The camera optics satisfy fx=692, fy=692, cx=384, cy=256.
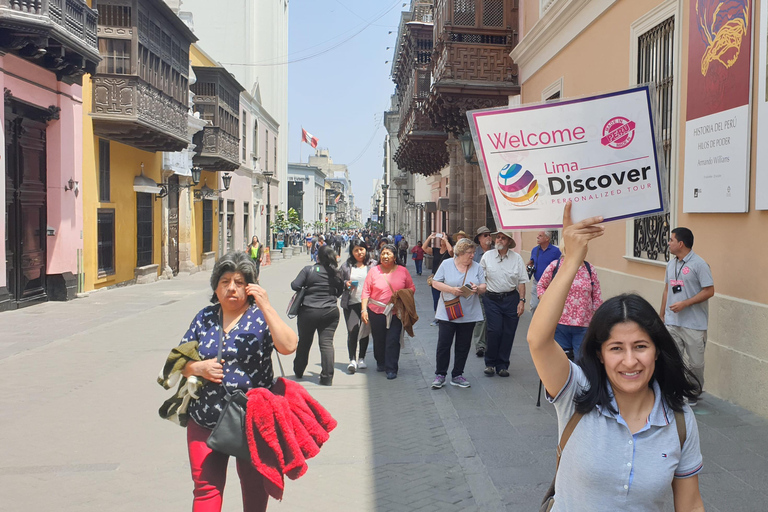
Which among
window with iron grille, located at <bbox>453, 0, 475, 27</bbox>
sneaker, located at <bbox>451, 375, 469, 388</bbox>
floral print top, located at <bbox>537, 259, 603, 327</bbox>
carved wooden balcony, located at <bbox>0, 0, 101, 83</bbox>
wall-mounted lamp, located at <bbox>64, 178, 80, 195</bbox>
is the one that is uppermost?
window with iron grille, located at <bbox>453, 0, 475, 27</bbox>

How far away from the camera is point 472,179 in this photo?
1995 cm

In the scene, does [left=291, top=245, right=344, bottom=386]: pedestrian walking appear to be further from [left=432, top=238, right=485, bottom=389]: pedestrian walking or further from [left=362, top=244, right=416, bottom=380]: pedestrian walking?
[left=432, top=238, right=485, bottom=389]: pedestrian walking

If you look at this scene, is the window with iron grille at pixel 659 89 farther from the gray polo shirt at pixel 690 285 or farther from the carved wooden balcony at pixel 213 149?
the carved wooden balcony at pixel 213 149

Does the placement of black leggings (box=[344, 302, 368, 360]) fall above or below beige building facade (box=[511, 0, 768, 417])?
below

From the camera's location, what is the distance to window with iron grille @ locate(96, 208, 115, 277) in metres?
19.3

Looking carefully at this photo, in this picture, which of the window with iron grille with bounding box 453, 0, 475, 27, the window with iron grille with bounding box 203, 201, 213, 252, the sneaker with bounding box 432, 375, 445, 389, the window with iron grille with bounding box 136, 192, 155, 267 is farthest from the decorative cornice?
the window with iron grille with bounding box 203, 201, 213, 252

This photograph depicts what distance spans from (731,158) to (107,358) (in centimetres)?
815

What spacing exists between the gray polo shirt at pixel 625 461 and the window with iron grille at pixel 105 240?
1880 centimetres

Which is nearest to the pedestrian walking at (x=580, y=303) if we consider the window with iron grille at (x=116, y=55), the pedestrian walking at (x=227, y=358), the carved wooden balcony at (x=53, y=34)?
the pedestrian walking at (x=227, y=358)

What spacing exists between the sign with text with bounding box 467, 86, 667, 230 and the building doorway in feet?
46.8

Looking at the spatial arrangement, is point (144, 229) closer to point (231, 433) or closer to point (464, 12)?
point (464, 12)

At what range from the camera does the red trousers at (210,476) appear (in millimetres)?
3441

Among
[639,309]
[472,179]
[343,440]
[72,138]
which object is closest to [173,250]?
[72,138]

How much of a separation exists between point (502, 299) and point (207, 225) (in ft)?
83.2
